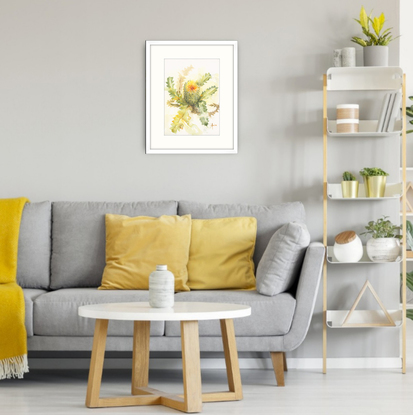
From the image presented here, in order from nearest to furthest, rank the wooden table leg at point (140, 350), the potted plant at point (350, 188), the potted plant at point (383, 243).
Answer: the wooden table leg at point (140, 350)
the potted plant at point (383, 243)
the potted plant at point (350, 188)

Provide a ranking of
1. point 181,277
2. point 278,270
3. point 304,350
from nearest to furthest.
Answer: point 278,270, point 181,277, point 304,350

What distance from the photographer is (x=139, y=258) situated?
3.70 meters

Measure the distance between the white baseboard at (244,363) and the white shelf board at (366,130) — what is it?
130 centimetres

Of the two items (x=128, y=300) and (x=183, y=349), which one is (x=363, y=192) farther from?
(x=183, y=349)

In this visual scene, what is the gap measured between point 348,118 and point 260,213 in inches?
29.0

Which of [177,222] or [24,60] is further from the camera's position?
[24,60]

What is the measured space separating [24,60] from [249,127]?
1404mm

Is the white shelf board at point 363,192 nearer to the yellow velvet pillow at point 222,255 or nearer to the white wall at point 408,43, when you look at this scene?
the yellow velvet pillow at point 222,255

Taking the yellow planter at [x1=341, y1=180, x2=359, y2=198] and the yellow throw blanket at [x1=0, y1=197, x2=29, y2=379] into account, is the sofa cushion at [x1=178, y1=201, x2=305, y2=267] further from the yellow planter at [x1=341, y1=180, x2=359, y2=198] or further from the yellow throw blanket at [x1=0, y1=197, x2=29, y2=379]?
the yellow throw blanket at [x1=0, y1=197, x2=29, y2=379]

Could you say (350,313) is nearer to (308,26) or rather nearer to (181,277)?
(181,277)

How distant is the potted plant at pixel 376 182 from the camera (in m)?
3.86

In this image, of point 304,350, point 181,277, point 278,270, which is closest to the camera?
point 278,270

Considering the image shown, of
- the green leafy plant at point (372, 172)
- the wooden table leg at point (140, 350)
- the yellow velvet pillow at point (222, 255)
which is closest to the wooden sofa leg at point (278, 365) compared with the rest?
the yellow velvet pillow at point (222, 255)

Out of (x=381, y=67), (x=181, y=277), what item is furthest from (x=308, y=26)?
(x=181, y=277)
